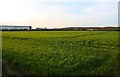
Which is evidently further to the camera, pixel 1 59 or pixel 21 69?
pixel 1 59

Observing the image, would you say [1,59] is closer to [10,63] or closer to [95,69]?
[10,63]

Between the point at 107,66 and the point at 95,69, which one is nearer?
the point at 95,69

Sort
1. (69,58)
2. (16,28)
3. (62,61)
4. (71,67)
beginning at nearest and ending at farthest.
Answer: (71,67)
(62,61)
(69,58)
(16,28)

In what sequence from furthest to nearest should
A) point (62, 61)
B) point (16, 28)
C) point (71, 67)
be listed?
1. point (16, 28)
2. point (62, 61)
3. point (71, 67)

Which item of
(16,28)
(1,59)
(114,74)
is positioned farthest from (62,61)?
(16,28)

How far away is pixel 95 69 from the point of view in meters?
15.0

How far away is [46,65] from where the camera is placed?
1482 centimetres

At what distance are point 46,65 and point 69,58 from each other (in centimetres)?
241

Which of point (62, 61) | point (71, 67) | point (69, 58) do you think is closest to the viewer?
point (71, 67)

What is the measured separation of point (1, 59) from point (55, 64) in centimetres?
439

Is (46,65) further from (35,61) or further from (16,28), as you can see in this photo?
(16,28)

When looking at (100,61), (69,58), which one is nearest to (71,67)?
(69,58)

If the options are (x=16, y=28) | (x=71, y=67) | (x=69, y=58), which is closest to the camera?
(x=71, y=67)

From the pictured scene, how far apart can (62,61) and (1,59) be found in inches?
175
